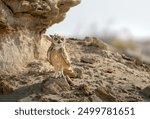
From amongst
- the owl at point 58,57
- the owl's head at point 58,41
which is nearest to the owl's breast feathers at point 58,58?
the owl at point 58,57

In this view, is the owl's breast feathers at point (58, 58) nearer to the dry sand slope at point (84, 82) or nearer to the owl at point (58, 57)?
the owl at point (58, 57)

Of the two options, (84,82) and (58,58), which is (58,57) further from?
(84,82)

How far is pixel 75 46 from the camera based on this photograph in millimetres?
21766

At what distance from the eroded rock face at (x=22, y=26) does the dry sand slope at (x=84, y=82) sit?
1.27ft

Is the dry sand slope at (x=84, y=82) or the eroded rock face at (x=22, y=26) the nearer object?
the dry sand slope at (x=84, y=82)

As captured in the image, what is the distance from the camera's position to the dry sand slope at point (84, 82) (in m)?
17.0

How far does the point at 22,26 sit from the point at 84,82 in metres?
2.32

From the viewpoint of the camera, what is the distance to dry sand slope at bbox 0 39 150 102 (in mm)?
17047

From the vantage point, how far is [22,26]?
62.3 ft

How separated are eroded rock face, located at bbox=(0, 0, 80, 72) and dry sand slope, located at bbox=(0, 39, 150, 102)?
0.39 metres

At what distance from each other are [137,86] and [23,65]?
294 cm

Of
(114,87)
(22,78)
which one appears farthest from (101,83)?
(22,78)

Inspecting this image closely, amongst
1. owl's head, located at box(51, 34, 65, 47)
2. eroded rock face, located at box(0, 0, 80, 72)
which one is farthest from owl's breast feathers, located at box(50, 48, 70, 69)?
eroded rock face, located at box(0, 0, 80, 72)

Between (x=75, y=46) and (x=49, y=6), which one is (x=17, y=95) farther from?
(x=75, y=46)
